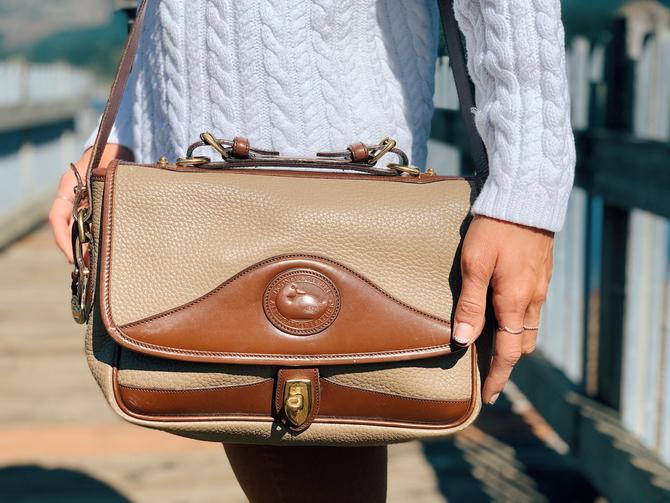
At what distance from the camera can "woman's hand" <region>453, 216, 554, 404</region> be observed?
3.66ft

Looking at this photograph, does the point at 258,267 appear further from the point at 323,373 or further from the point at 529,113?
the point at 529,113

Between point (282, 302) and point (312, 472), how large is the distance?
0.36 m

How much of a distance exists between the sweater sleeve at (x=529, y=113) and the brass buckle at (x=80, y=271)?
0.56 metres

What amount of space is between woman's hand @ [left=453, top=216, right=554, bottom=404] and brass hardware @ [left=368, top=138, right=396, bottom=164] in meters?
0.16

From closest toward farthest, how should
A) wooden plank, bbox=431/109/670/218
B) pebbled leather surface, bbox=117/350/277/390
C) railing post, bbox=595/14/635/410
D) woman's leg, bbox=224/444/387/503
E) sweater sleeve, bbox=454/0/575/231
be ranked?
1. sweater sleeve, bbox=454/0/575/231
2. pebbled leather surface, bbox=117/350/277/390
3. woman's leg, bbox=224/444/387/503
4. wooden plank, bbox=431/109/670/218
5. railing post, bbox=595/14/635/410

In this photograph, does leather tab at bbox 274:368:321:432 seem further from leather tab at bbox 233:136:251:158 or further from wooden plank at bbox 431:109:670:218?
wooden plank at bbox 431:109:670:218

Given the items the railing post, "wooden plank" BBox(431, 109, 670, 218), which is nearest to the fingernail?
"wooden plank" BBox(431, 109, 670, 218)

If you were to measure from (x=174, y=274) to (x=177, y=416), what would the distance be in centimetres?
20

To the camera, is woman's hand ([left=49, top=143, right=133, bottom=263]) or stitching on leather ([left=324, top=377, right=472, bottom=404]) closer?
stitching on leather ([left=324, top=377, right=472, bottom=404])

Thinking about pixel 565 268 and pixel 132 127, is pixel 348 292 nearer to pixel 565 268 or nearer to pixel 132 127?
pixel 132 127

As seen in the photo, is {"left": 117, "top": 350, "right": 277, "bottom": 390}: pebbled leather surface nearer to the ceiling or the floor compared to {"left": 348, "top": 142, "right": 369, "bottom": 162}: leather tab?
nearer to the floor

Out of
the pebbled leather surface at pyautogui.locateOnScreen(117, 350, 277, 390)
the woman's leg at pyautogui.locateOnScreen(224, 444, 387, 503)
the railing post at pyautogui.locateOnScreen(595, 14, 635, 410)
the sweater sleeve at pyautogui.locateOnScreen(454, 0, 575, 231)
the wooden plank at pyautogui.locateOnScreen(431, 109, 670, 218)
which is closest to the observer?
the sweater sleeve at pyautogui.locateOnScreen(454, 0, 575, 231)

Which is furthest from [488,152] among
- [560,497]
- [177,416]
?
[560,497]

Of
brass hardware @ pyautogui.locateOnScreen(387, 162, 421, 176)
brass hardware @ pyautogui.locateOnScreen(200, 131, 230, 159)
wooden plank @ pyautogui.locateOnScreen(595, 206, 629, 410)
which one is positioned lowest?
wooden plank @ pyautogui.locateOnScreen(595, 206, 629, 410)
